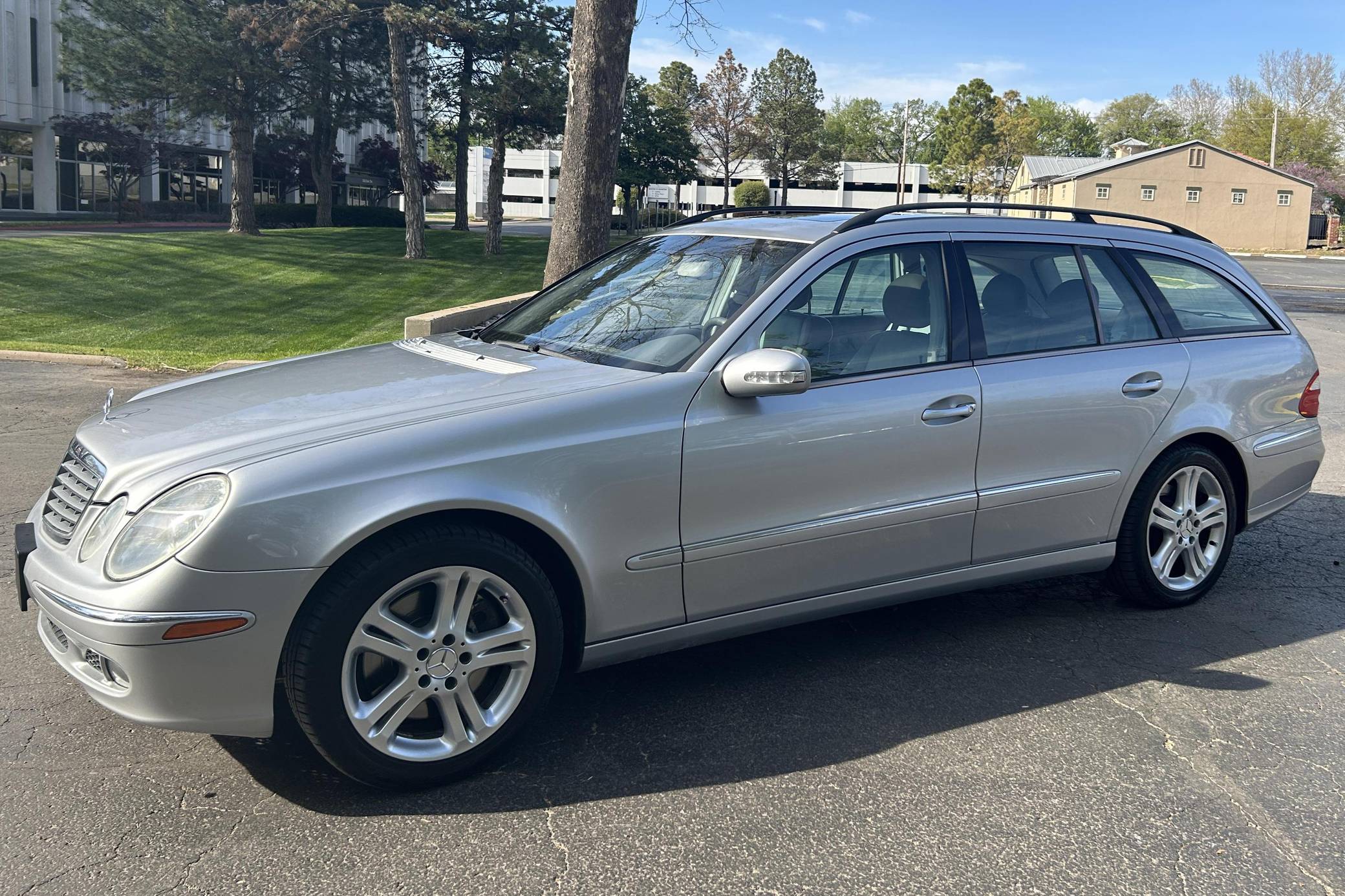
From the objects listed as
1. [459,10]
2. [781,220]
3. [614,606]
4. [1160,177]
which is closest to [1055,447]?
[781,220]

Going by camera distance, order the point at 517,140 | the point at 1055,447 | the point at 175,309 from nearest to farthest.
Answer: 1. the point at 1055,447
2. the point at 175,309
3. the point at 517,140

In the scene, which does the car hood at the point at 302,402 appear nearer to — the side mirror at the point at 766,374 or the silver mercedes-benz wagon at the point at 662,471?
the silver mercedes-benz wagon at the point at 662,471

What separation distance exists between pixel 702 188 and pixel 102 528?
9158cm

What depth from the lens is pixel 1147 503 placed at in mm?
4816

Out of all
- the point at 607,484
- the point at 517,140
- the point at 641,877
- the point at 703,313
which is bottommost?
the point at 641,877

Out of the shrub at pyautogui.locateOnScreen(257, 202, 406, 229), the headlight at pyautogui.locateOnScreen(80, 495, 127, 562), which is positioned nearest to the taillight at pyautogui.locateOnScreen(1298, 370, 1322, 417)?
the headlight at pyautogui.locateOnScreen(80, 495, 127, 562)

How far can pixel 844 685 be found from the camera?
417 centimetres

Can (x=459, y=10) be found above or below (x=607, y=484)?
above

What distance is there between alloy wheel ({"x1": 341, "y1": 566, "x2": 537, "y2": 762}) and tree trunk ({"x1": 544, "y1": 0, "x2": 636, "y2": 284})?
278 inches

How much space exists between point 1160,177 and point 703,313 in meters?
69.4

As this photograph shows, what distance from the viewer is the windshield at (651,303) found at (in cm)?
397

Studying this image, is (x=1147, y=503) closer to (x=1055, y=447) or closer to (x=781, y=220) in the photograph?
(x=1055, y=447)

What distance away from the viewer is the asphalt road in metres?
2.92

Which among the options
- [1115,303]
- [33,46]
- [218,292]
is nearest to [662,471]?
[1115,303]
